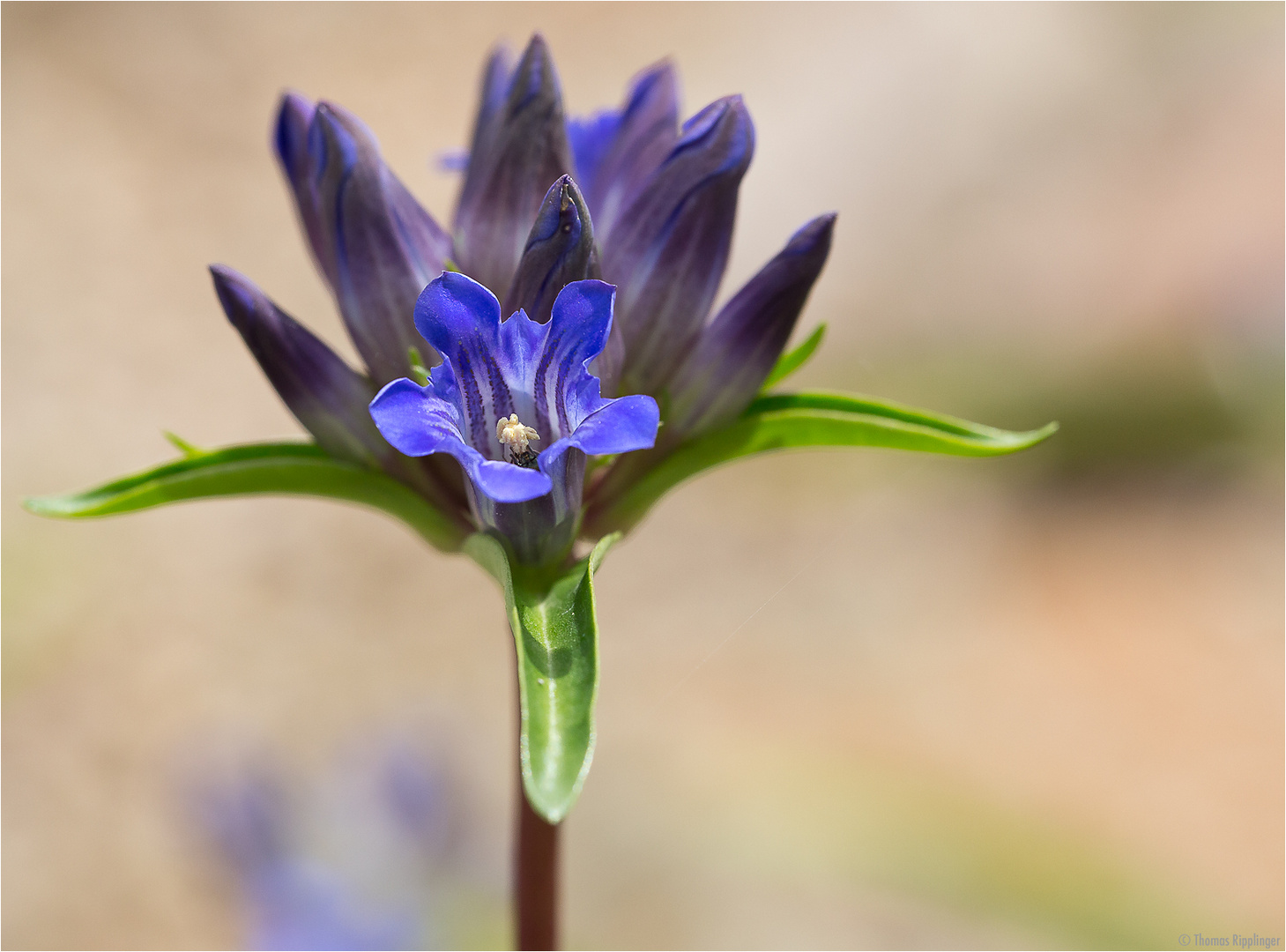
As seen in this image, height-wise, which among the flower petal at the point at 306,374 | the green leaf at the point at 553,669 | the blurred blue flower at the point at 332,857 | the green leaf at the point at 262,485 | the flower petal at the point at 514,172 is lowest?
the blurred blue flower at the point at 332,857

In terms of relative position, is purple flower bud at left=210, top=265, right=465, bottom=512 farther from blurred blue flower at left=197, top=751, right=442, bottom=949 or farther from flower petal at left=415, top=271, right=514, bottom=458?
blurred blue flower at left=197, top=751, right=442, bottom=949

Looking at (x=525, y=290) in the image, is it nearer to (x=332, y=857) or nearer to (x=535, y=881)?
(x=535, y=881)

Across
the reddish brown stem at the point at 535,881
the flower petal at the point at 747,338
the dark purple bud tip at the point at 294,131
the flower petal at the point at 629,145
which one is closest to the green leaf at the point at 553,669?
the flower petal at the point at 747,338

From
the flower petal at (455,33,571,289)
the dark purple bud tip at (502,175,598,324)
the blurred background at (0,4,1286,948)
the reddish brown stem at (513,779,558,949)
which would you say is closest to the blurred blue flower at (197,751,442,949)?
the blurred background at (0,4,1286,948)

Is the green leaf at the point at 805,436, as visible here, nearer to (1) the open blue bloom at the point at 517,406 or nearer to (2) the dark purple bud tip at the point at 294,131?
(1) the open blue bloom at the point at 517,406

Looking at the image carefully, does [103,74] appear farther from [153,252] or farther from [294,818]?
[294,818]
